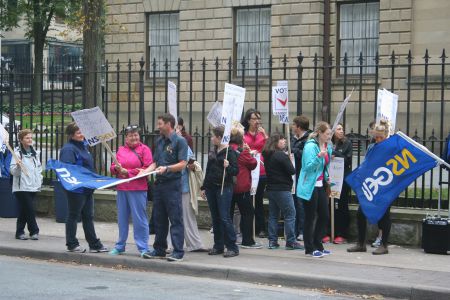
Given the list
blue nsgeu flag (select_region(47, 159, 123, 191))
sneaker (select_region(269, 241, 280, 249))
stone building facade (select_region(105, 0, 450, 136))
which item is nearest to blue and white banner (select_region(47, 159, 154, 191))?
blue nsgeu flag (select_region(47, 159, 123, 191))

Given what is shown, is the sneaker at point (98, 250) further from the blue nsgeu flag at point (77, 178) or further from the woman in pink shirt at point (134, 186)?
the blue nsgeu flag at point (77, 178)

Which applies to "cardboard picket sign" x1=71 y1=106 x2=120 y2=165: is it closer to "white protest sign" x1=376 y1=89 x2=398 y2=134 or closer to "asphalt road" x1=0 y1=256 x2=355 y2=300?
"asphalt road" x1=0 y1=256 x2=355 y2=300

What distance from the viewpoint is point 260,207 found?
499 inches

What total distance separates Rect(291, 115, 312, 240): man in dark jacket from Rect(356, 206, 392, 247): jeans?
92cm

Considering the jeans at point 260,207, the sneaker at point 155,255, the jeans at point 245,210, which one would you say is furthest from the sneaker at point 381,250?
the sneaker at point 155,255

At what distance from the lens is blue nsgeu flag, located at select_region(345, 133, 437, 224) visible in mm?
10984

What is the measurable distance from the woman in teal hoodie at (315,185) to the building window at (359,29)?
13.3 metres

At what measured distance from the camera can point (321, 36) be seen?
81.0 ft

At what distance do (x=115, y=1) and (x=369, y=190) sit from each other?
62.9 feet

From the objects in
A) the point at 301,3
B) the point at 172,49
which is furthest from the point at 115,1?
the point at 301,3

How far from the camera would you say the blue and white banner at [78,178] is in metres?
11.2

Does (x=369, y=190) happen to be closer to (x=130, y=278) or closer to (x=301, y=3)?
(x=130, y=278)

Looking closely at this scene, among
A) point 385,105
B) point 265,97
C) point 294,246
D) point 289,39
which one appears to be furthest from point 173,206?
point 289,39

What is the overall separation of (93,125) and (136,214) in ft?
4.34
